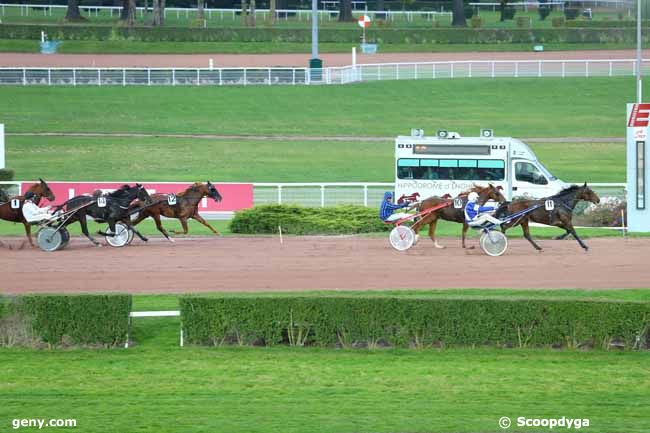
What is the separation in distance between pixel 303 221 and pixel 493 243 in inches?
184

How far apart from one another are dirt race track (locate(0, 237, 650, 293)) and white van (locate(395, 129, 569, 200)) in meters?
3.24

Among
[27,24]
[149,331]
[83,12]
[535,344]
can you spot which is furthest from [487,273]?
[83,12]

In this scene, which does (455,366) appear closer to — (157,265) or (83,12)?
(157,265)

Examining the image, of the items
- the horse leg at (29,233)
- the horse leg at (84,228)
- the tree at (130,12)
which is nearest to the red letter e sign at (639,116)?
the horse leg at (84,228)

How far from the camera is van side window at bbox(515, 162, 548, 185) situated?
26172 millimetres

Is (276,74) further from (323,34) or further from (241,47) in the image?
(323,34)

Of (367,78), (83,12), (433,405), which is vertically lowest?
(433,405)

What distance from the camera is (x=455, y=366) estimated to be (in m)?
13.3

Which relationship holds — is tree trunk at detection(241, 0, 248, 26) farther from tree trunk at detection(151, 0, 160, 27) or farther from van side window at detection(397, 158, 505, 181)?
van side window at detection(397, 158, 505, 181)

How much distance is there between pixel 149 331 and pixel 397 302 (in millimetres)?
2999

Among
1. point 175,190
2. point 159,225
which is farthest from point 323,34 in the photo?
point 159,225

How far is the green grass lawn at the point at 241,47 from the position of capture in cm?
5369

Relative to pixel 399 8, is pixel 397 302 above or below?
below

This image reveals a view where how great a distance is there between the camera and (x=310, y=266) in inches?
782
